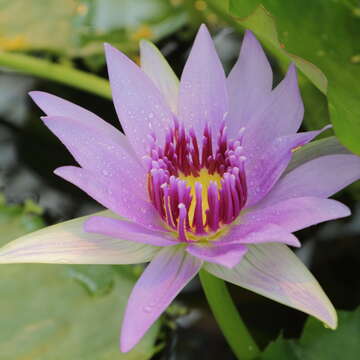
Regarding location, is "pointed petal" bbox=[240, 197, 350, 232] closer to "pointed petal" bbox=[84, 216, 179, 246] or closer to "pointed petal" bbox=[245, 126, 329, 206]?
"pointed petal" bbox=[245, 126, 329, 206]

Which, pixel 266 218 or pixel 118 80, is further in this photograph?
pixel 118 80

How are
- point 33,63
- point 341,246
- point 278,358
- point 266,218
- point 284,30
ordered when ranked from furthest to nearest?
point 33,63, point 341,246, point 278,358, point 284,30, point 266,218

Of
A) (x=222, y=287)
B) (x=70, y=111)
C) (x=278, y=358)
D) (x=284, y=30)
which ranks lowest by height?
(x=278, y=358)

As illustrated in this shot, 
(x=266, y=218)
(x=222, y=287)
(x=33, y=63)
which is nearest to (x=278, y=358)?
(x=222, y=287)

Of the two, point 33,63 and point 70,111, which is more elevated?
point 70,111

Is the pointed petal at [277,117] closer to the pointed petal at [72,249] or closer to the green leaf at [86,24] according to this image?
the pointed petal at [72,249]

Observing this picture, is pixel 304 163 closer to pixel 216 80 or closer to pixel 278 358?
pixel 216 80

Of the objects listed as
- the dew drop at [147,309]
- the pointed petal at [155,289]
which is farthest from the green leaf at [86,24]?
the dew drop at [147,309]
